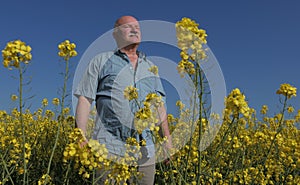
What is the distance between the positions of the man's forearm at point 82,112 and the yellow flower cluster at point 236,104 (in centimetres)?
112

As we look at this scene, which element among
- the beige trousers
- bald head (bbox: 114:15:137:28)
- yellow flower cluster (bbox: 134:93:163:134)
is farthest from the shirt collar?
the beige trousers

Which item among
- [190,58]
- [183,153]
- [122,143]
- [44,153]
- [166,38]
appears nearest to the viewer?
[190,58]

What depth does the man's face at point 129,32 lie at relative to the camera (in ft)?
9.53

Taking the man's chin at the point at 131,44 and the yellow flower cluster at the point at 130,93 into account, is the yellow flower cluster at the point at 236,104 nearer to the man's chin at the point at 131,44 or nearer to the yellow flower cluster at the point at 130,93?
the yellow flower cluster at the point at 130,93

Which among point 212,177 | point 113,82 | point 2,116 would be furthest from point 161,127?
point 2,116

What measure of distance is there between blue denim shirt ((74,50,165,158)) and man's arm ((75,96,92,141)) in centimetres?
5

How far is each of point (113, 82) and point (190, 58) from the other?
0.85 metres

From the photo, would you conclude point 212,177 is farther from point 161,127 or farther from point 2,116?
point 2,116

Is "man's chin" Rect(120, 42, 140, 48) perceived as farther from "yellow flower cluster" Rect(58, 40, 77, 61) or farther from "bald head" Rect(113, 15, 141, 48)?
"yellow flower cluster" Rect(58, 40, 77, 61)

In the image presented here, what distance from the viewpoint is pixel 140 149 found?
2.85 metres

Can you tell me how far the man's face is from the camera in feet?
9.53

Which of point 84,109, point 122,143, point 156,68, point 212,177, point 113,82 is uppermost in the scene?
point 156,68

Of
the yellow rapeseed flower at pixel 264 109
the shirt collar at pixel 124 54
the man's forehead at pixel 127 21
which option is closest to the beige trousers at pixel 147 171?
the shirt collar at pixel 124 54

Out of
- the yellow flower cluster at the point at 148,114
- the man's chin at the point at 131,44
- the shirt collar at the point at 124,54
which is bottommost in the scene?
the yellow flower cluster at the point at 148,114
